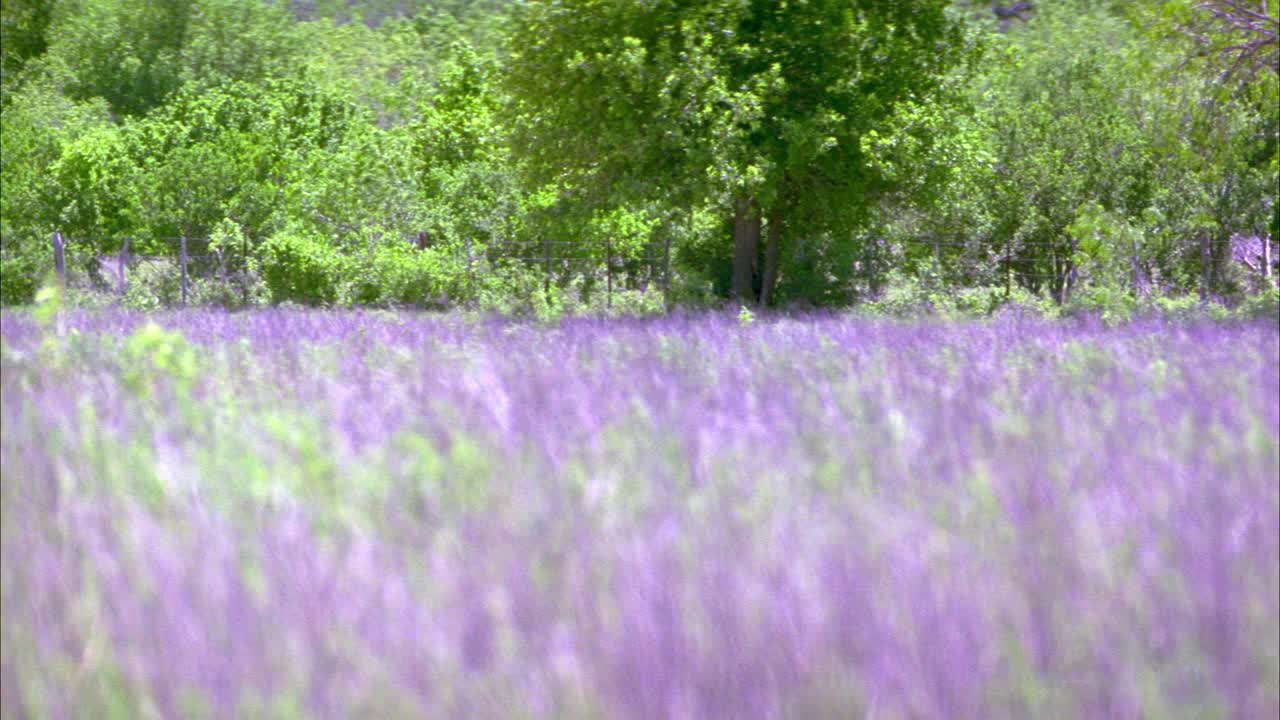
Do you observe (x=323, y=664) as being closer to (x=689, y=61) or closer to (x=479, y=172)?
(x=689, y=61)

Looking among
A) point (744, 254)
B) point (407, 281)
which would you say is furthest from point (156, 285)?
point (744, 254)

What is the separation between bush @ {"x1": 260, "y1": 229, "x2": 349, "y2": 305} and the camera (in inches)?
1100

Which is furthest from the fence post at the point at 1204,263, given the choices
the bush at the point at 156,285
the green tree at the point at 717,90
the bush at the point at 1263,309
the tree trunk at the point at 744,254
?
the bush at the point at 156,285

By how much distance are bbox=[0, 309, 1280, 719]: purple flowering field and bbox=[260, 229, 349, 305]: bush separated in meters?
22.9

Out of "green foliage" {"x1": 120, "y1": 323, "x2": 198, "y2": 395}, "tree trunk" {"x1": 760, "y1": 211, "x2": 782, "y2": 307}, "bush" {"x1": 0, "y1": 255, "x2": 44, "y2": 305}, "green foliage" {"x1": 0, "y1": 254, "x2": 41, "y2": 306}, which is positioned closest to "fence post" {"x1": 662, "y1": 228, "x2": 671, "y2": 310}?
"tree trunk" {"x1": 760, "y1": 211, "x2": 782, "y2": 307}

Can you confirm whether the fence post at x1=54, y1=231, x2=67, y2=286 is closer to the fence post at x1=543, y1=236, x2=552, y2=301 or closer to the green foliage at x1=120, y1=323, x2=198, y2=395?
Result: the fence post at x1=543, y1=236, x2=552, y2=301

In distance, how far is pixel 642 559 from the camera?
2.69 metres

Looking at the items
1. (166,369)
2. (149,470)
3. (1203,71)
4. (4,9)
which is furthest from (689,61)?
(4,9)

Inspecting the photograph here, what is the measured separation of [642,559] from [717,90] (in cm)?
1874

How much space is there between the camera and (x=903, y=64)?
2320 centimetres

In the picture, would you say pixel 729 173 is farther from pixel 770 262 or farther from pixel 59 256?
pixel 59 256

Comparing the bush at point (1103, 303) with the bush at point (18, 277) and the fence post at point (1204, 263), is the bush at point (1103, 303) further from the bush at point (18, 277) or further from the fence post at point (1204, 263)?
the bush at point (18, 277)

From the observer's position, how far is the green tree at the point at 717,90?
21.2m

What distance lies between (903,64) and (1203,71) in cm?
528
